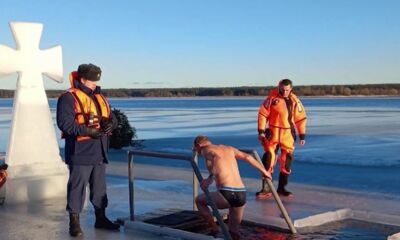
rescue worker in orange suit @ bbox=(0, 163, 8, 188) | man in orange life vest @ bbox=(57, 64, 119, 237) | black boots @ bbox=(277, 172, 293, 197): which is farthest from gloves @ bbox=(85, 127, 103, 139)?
black boots @ bbox=(277, 172, 293, 197)

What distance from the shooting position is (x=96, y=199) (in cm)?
593

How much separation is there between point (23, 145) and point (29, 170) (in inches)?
12.5

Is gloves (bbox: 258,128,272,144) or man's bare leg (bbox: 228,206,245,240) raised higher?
gloves (bbox: 258,128,272,144)

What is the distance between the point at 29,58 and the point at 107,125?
2.17 meters

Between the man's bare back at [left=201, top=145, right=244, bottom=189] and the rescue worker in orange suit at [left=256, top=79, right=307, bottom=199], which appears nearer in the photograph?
the man's bare back at [left=201, top=145, right=244, bottom=189]

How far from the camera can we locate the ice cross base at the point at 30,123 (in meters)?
7.18

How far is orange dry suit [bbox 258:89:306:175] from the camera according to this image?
802 cm

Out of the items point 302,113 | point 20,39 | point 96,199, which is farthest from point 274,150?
point 20,39

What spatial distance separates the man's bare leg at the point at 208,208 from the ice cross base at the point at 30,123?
8.31 feet

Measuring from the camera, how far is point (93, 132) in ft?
18.0

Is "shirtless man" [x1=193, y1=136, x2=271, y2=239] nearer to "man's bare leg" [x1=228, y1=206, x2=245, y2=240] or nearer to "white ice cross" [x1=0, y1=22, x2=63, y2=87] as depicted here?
"man's bare leg" [x1=228, y1=206, x2=245, y2=240]

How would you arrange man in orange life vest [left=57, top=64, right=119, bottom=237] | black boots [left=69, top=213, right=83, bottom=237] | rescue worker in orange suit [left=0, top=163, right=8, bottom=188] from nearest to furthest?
man in orange life vest [left=57, top=64, right=119, bottom=237], black boots [left=69, top=213, right=83, bottom=237], rescue worker in orange suit [left=0, top=163, right=8, bottom=188]

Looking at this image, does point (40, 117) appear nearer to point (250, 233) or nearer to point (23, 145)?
point (23, 145)

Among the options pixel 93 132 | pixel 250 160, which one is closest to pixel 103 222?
pixel 93 132
